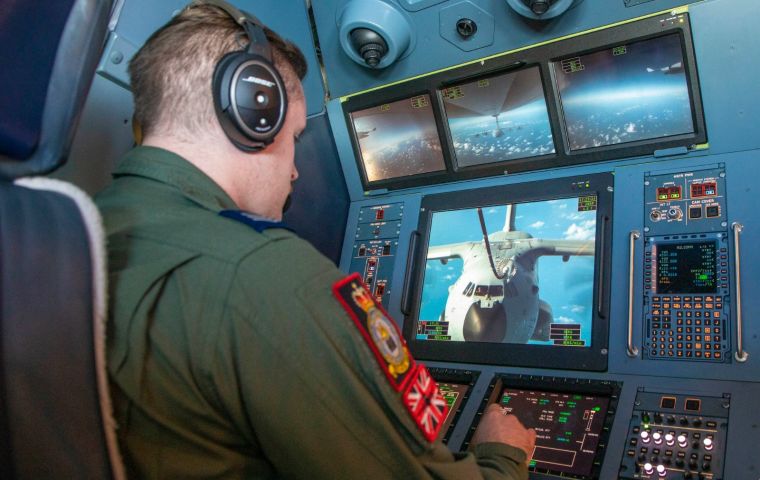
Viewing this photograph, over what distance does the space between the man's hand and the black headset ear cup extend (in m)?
0.92

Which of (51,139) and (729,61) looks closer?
(51,139)

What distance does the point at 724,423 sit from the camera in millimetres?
1942

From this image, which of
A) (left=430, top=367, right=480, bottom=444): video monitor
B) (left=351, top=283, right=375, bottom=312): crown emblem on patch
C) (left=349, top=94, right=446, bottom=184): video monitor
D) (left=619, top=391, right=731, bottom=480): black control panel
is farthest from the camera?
(left=349, top=94, right=446, bottom=184): video monitor

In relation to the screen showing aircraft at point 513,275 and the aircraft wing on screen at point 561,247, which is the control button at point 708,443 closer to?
the screen showing aircraft at point 513,275

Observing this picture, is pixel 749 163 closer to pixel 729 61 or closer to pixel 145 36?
pixel 729 61

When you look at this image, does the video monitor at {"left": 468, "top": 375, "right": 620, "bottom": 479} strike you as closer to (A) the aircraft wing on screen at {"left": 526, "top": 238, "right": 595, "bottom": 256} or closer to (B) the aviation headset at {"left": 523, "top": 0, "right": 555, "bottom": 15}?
(A) the aircraft wing on screen at {"left": 526, "top": 238, "right": 595, "bottom": 256}

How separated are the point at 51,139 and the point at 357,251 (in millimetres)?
2140

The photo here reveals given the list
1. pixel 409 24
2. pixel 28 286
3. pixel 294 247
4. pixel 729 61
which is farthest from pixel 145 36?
pixel 729 61

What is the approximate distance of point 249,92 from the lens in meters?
1.52

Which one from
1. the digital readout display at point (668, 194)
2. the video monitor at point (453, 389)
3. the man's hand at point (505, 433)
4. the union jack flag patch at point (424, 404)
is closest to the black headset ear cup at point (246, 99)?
the union jack flag patch at point (424, 404)

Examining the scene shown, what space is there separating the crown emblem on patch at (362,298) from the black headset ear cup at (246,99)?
52 cm

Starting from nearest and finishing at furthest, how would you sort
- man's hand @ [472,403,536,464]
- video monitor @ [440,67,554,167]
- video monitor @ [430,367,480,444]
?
1. man's hand @ [472,403,536,464]
2. video monitor @ [430,367,480,444]
3. video monitor @ [440,67,554,167]

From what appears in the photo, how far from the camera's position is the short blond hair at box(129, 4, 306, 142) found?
151 cm

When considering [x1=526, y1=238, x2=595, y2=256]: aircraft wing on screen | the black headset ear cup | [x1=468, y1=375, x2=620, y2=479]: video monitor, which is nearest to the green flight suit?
the black headset ear cup
